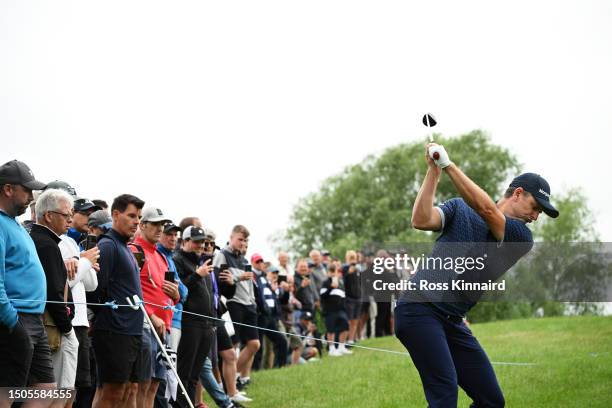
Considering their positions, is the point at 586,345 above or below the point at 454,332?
below

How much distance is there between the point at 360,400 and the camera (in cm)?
1262

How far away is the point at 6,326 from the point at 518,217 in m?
4.01

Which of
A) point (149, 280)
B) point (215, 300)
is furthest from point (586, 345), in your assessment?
point (149, 280)

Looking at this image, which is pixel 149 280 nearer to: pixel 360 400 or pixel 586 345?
pixel 360 400

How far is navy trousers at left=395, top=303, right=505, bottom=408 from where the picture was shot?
7113 mm

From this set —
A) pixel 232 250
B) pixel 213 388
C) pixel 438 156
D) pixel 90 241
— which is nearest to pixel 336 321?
pixel 232 250

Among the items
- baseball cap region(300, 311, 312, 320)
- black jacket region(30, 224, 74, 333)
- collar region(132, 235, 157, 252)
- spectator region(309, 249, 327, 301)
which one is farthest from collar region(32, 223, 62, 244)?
spectator region(309, 249, 327, 301)

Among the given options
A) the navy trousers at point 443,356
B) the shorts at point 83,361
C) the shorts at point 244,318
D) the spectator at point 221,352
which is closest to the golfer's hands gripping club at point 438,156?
the navy trousers at point 443,356

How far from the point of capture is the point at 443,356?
7148mm

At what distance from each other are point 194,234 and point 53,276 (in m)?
3.80

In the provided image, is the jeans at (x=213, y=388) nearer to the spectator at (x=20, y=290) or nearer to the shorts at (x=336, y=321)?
the spectator at (x=20, y=290)

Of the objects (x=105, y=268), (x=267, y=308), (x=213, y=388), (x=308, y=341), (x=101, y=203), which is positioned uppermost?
(x=101, y=203)

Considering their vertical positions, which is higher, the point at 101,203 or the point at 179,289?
the point at 101,203

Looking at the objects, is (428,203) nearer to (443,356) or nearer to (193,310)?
(443,356)
